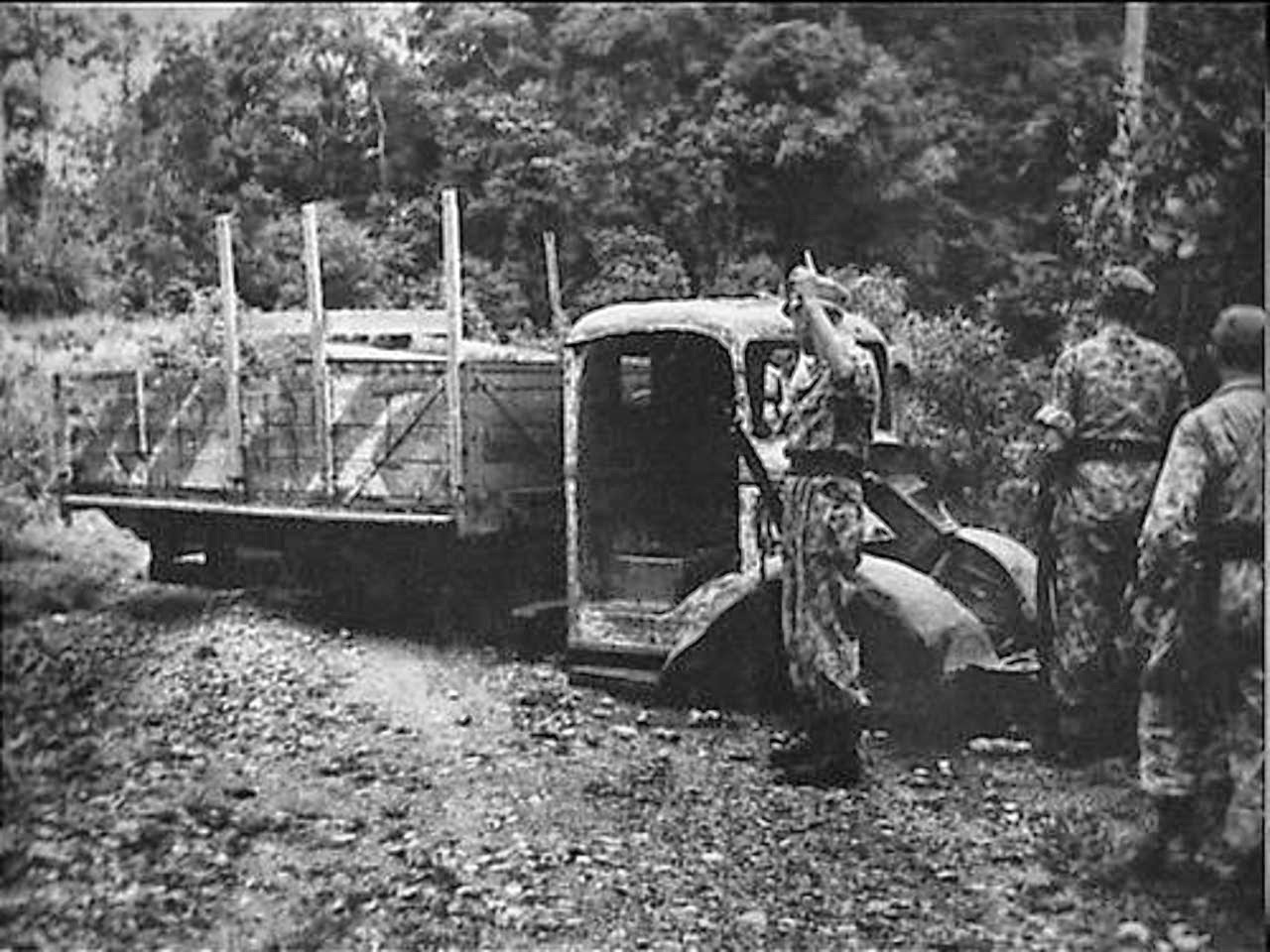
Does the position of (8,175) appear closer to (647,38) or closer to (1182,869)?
(647,38)

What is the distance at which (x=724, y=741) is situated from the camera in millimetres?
2732

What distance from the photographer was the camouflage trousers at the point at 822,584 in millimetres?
2746

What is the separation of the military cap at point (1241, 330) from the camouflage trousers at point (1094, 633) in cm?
33

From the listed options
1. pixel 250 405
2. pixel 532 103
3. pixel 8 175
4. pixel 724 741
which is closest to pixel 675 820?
pixel 724 741

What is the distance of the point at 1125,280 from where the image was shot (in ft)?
8.82

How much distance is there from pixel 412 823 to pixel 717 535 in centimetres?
81

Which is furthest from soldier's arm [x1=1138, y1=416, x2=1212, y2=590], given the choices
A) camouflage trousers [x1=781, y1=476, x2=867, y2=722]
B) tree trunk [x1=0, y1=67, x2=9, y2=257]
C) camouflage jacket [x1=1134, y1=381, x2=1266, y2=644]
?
tree trunk [x1=0, y1=67, x2=9, y2=257]

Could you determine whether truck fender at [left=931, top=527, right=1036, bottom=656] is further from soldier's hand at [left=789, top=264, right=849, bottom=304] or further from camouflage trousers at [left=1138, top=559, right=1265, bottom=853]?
soldier's hand at [left=789, top=264, right=849, bottom=304]

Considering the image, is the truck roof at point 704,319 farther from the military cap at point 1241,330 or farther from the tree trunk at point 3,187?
the tree trunk at point 3,187

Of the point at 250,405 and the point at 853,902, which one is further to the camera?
the point at 250,405

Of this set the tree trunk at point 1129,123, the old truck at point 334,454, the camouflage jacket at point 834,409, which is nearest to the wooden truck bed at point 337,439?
the old truck at point 334,454

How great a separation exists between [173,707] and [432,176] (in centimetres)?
93

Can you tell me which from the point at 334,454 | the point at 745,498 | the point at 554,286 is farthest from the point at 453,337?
the point at 745,498

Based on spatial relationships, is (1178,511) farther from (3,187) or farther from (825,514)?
(3,187)
